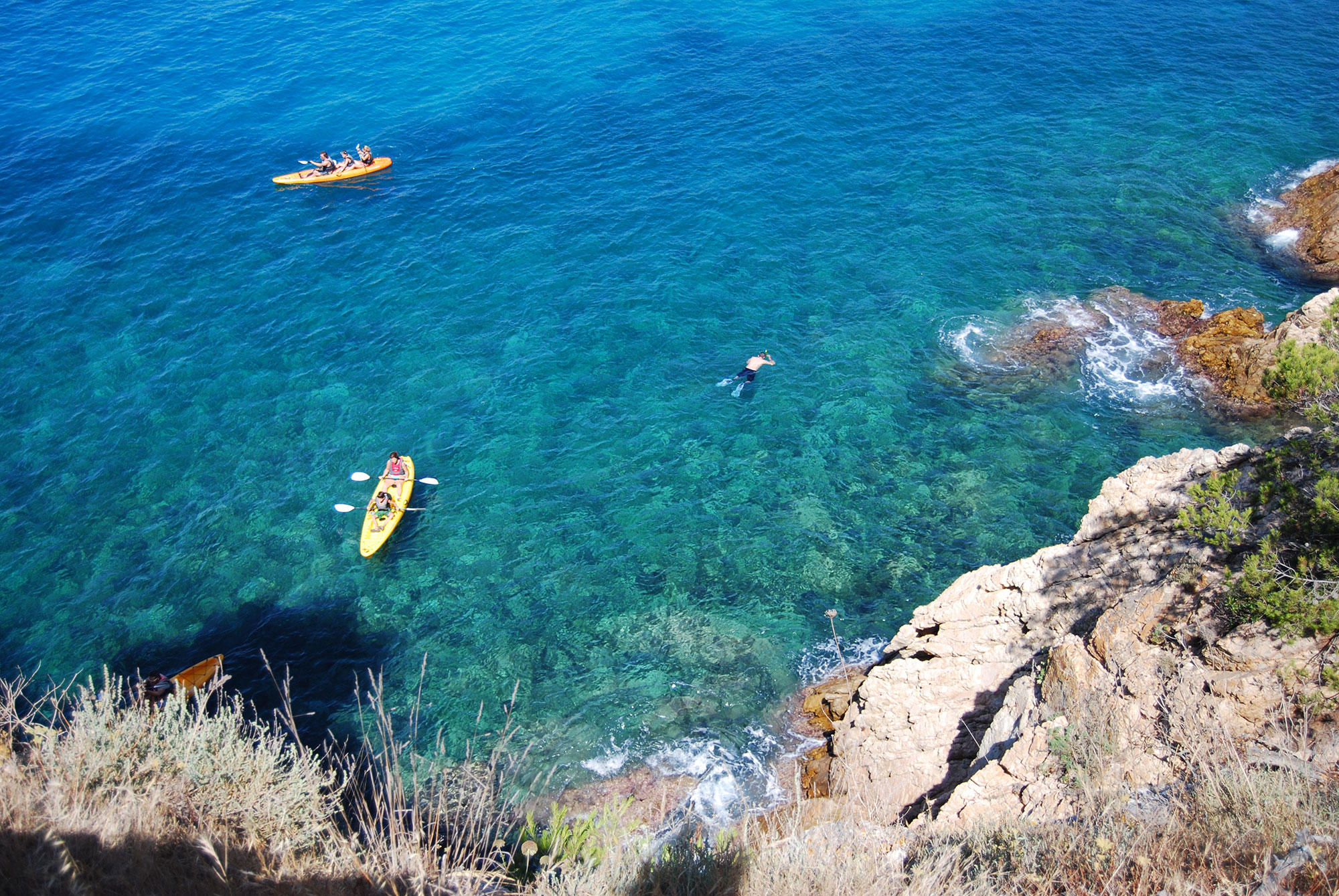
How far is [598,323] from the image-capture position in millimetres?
26156

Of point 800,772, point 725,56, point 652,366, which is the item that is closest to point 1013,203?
point 652,366

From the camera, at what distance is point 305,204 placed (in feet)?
107

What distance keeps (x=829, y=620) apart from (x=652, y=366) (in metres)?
10.6

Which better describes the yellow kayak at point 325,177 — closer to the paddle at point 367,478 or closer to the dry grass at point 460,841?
the paddle at point 367,478

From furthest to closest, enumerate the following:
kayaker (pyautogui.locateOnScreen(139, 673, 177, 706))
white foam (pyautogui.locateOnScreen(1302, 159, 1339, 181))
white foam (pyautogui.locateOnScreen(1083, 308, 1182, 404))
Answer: white foam (pyautogui.locateOnScreen(1302, 159, 1339, 181))
white foam (pyautogui.locateOnScreen(1083, 308, 1182, 404))
kayaker (pyautogui.locateOnScreen(139, 673, 177, 706))

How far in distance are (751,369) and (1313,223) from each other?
851 inches

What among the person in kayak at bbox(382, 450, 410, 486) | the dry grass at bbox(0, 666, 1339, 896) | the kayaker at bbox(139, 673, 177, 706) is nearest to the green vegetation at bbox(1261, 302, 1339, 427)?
the dry grass at bbox(0, 666, 1339, 896)

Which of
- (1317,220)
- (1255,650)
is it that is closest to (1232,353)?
(1317,220)

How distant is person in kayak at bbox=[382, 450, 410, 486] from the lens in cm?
2067

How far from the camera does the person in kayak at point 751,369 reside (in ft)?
77.2

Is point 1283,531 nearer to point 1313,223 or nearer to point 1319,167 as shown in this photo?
point 1313,223

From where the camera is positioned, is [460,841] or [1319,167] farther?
[1319,167]

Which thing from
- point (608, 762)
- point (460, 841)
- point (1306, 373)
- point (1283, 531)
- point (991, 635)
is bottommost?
point (608, 762)

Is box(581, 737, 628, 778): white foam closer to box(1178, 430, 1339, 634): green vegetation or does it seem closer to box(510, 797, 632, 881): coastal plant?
box(510, 797, 632, 881): coastal plant
